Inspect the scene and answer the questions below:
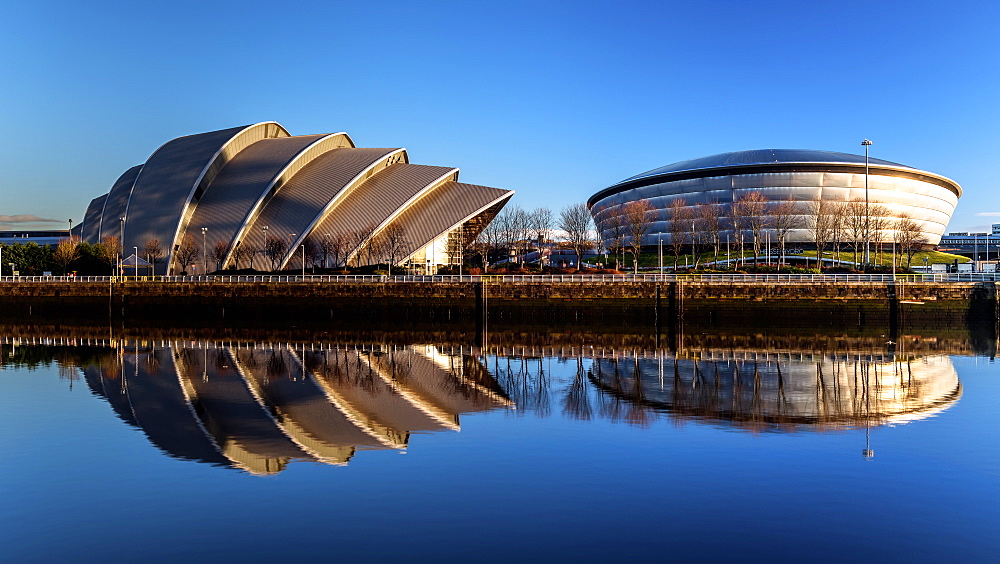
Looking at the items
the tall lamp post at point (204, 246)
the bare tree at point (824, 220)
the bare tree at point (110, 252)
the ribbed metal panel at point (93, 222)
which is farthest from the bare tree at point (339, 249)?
the bare tree at point (824, 220)

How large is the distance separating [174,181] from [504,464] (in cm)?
7078

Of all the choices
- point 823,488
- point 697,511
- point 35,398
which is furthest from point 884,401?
point 35,398

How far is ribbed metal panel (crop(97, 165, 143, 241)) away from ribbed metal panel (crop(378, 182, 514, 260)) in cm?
2975

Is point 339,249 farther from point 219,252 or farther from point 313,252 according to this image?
point 219,252

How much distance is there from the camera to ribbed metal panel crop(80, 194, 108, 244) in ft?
294

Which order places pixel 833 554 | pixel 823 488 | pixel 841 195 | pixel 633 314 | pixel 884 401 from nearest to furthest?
pixel 833 554 < pixel 823 488 < pixel 884 401 < pixel 633 314 < pixel 841 195

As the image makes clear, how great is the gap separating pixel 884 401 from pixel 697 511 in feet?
42.1

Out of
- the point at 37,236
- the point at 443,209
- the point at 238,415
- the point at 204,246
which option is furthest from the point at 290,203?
the point at 37,236

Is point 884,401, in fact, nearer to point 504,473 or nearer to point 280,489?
point 504,473

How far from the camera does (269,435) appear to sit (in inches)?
743

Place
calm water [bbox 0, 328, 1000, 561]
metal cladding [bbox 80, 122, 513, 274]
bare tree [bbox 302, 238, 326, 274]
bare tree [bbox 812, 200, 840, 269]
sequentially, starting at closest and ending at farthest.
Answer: calm water [bbox 0, 328, 1000, 561] < bare tree [bbox 302, 238, 326, 274] < metal cladding [bbox 80, 122, 513, 274] < bare tree [bbox 812, 200, 840, 269]

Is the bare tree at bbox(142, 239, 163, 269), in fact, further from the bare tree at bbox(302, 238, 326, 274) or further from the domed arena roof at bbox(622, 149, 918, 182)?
the domed arena roof at bbox(622, 149, 918, 182)

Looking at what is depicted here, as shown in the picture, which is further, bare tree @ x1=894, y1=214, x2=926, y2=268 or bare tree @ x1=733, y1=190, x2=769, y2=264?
bare tree @ x1=894, y1=214, x2=926, y2=268

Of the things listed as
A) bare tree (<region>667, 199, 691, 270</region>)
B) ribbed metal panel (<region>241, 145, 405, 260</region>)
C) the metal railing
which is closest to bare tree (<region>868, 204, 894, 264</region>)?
bare tree (<region>667, 199, 691, 270</region>)
